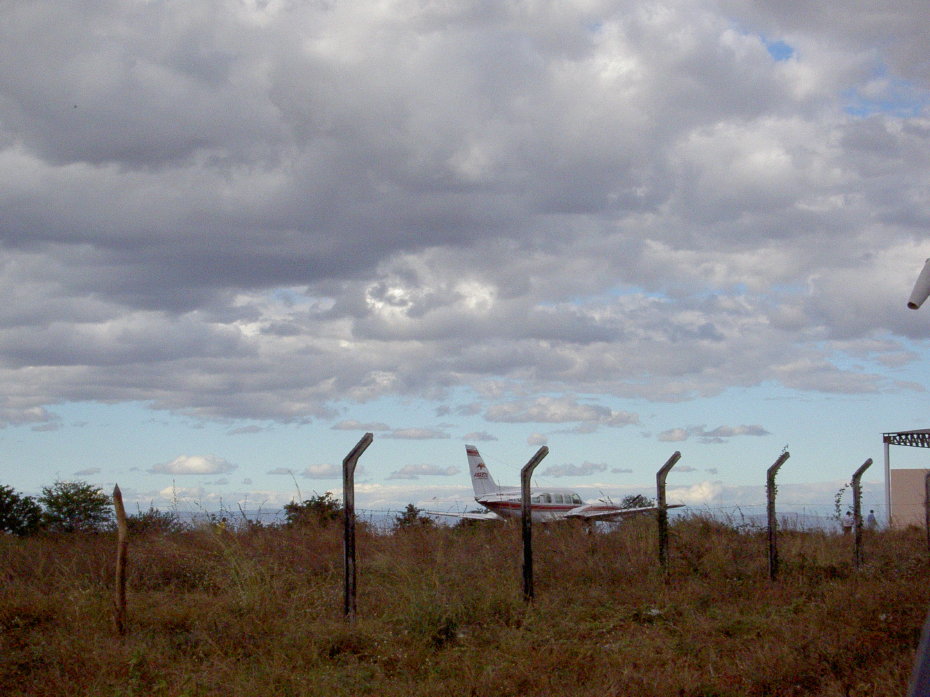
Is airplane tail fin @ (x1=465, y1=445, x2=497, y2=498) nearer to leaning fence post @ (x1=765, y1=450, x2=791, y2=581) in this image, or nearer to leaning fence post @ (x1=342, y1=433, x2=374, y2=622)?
leaning fence post @ (x1=765, y1=450, x2=791, y2=581)

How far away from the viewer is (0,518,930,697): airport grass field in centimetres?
706

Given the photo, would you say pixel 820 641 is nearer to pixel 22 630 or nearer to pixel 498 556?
pixel 498 556

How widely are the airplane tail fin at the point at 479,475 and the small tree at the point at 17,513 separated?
2915 centimetres

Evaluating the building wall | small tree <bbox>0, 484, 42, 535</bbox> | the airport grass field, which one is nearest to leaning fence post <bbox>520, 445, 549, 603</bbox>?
the airport grass field

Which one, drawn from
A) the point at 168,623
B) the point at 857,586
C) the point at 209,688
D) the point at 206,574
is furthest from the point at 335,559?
the point at 857,586

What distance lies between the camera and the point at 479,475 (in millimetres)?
45500

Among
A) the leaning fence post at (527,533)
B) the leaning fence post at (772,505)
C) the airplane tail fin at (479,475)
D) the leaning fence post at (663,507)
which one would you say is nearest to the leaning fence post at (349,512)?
the leaning fence post at (527,533)

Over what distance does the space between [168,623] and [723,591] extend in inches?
259

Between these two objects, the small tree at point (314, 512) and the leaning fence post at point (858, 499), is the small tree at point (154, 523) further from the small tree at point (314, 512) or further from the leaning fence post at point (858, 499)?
the leaning fence post at point (858, 499)

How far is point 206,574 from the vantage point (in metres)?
11.2

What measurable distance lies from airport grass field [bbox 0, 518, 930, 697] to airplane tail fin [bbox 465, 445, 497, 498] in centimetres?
3120

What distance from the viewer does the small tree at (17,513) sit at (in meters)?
16.6

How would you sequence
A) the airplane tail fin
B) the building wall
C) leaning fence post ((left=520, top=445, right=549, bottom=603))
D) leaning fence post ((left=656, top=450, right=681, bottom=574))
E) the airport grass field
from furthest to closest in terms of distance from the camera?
the airplane tail fin < the building wall < leaning fence post ((left=656, top=450, right=681, bottom=574)) < leaning fence post ((left=520, top=445, right=549, bottom=603)) < the airport grass field

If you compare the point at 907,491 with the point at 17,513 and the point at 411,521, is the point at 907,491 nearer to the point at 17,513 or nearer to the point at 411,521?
the point at 411,521
